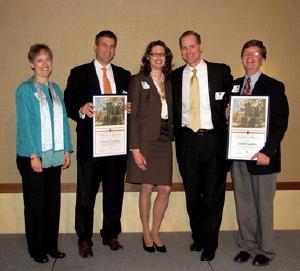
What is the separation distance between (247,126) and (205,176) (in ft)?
1.84

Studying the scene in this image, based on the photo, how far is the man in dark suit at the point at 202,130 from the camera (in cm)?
316

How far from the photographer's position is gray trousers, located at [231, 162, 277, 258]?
307 centimetres

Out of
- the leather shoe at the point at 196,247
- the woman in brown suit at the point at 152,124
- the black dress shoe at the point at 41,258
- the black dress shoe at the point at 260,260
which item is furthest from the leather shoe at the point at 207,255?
the black dress shoe at the point at 41,258

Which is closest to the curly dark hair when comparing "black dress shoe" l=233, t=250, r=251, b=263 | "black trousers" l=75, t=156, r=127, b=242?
"black trousers" l=75, t=156, r=127, b=242

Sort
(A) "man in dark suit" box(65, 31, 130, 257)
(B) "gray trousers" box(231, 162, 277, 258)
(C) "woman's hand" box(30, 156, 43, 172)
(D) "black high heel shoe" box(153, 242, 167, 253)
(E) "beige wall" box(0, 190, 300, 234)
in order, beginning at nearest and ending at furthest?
1. (C) "woman's hand" box(30, 156, 43, 172)
2. (B) "gray trousers" box(231, 162, 277, 258)
3. (A) "man in dark suit" box(65, 31, 130, 257)
4. (D) "black high heel shoe" box(153, 242, 167, 253)
5. (E) "beige wall" box(0, 190, 300, 234)

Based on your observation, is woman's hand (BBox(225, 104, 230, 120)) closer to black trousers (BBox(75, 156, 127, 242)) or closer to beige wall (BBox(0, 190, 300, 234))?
black trousers (BBox(75, 156, 127, 242))

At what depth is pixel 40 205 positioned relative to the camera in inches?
121

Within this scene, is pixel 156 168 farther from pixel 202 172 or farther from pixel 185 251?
pixel 185 251

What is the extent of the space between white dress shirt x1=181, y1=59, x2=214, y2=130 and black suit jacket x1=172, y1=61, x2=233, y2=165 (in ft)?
0.09

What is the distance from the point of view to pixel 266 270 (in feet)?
10.0

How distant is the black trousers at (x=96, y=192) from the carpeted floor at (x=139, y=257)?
21 cm

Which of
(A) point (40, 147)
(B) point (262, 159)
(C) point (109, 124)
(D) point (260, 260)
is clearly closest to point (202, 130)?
(B) point (262, 159)

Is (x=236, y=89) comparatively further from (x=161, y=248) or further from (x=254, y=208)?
(x=161, y=248)

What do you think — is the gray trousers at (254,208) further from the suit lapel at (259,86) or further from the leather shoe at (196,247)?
the suit lapel at (259,86)
